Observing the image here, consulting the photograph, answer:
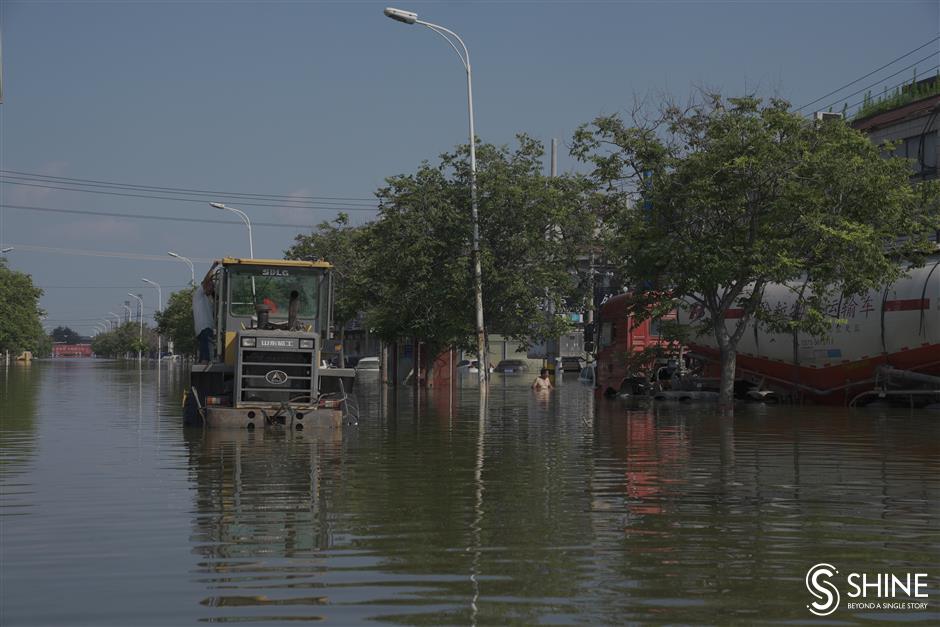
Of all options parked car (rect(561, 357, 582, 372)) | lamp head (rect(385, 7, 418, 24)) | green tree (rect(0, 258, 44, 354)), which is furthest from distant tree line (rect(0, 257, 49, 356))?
lamp head (rect(385, 7, 418, 24))

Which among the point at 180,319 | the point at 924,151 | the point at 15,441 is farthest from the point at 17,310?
the point at 15,441

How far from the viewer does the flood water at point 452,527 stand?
7.39 m

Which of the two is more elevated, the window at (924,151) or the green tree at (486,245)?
the window at (924,151)

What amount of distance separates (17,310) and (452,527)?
148841mm

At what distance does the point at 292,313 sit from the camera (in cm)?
2420

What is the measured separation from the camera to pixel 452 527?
10461mm

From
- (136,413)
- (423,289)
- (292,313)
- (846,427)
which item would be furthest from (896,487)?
(423,289)

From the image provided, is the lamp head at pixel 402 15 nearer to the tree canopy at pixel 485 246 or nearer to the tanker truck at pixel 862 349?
the tree canopy at pixel 485 246

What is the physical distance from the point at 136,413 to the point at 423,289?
20990 mm

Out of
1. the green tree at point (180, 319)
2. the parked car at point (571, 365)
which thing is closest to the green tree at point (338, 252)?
the parked car at point (571, 365)

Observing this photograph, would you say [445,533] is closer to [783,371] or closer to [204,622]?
[204,622]

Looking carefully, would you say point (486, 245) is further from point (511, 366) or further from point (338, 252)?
point (511, 366)

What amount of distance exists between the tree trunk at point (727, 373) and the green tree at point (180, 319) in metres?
87.1

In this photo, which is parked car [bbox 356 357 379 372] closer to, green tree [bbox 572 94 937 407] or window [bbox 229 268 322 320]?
green tree [bbox 572 94 937 407]
